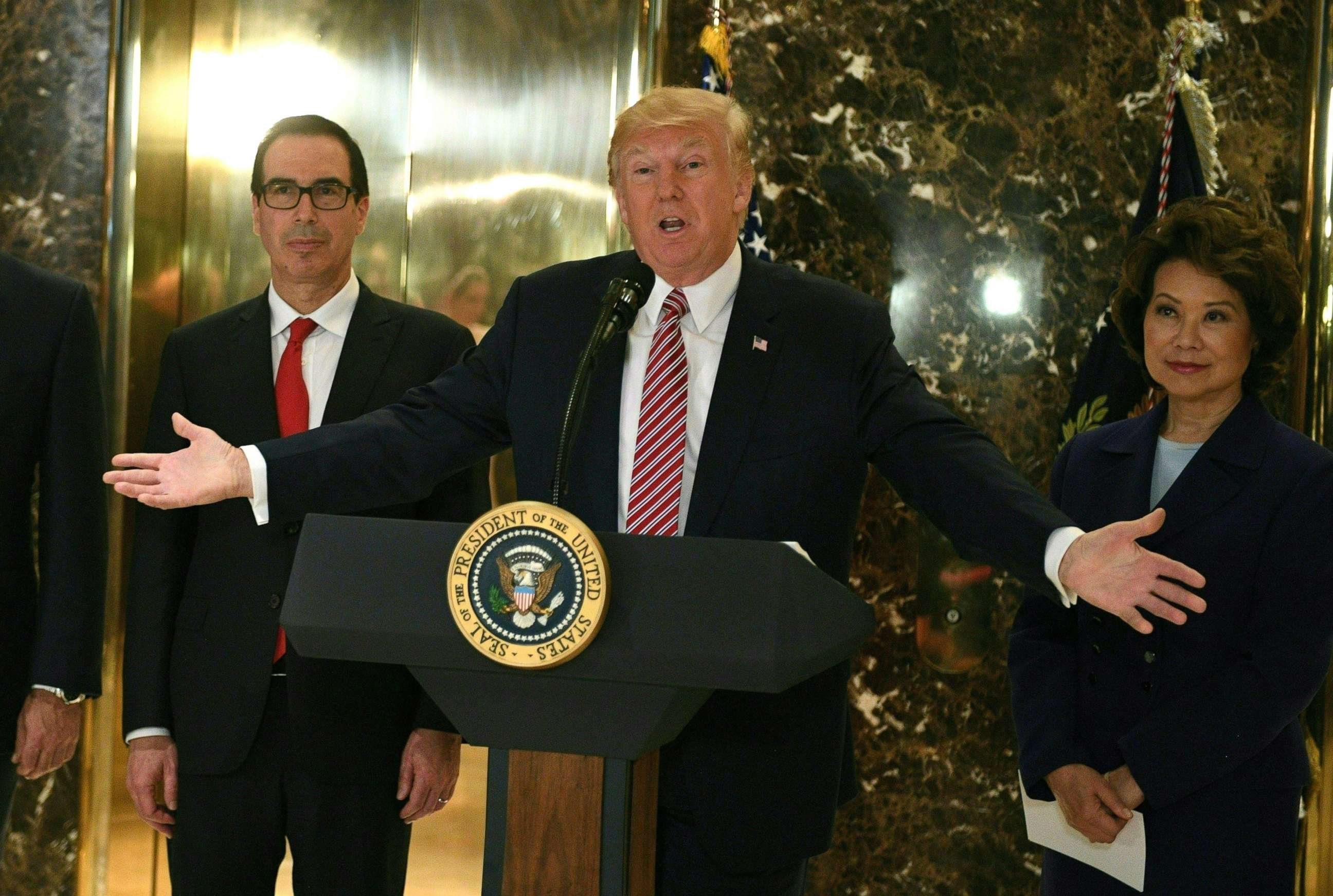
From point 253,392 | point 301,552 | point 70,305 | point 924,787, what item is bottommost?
point 924,787

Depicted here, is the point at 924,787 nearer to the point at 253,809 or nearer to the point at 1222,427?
the point at 1222,427

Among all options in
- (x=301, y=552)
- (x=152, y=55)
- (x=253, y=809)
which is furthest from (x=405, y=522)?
(x=152, y=55)

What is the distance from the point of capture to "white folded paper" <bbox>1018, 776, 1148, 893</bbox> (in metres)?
2.24

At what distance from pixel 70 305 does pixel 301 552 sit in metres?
1.49

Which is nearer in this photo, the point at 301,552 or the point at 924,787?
the point at 301,552

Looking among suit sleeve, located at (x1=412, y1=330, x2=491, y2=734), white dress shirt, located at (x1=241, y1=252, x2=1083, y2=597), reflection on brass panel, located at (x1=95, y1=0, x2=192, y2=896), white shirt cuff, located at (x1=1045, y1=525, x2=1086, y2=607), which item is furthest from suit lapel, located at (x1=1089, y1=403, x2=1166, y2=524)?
reflection on brass panel, located at (x1=95, y1=0, x2=192, y2=896)

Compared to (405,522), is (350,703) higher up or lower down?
lower down

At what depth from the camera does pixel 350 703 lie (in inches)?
98.7

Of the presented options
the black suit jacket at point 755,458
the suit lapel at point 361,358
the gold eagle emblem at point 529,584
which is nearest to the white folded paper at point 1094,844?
the black suit jacket at point 755,458

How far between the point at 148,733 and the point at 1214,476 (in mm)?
2172

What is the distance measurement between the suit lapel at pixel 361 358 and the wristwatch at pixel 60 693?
2.46ft

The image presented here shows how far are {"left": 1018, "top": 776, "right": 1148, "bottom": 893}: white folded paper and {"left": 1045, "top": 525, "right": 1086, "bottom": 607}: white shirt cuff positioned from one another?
0.78m

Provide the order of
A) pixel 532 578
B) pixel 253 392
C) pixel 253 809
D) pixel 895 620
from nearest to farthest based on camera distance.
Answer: pixel 532 578, pixel 253 809, pixel 253 392, pixel 895 620

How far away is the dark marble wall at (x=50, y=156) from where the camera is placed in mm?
3342
